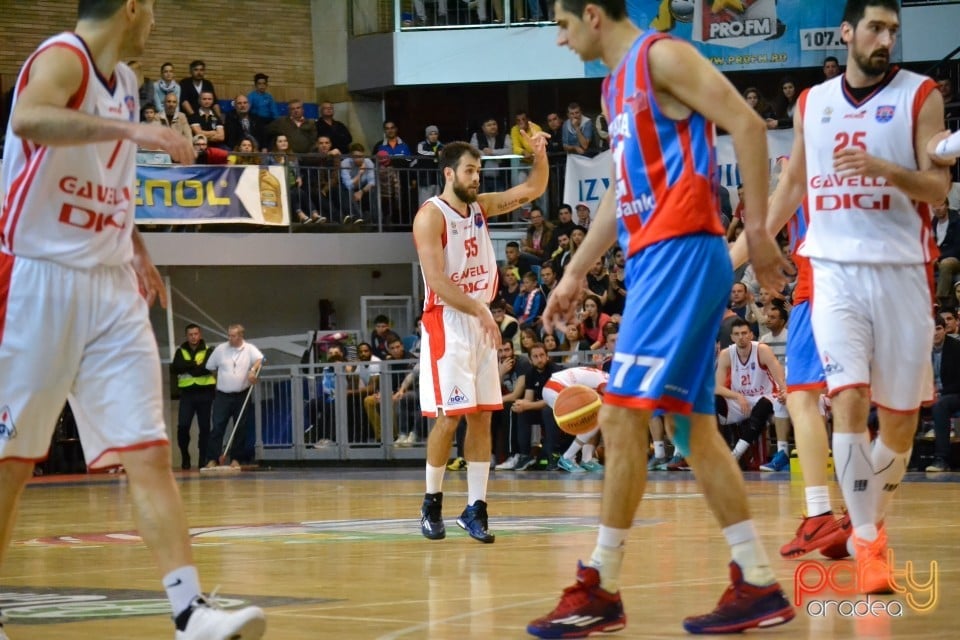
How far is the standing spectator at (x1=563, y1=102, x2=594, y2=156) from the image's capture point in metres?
25.5

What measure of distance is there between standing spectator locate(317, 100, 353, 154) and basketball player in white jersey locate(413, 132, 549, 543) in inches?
706

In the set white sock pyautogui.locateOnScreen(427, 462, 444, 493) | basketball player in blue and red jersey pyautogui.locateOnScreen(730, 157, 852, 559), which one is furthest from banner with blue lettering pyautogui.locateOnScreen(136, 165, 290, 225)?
basketball player in blue and red jersey pyautogui.locateOnScreen(730, 157, 852, 559)

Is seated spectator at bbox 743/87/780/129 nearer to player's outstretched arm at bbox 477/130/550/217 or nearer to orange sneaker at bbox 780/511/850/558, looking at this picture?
player's outstretched arm at bbox 477/130/550/217

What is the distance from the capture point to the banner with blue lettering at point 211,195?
78.7 ft

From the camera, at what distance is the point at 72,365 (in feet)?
16.1

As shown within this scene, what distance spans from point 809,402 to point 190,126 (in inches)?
740

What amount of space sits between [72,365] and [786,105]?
72.8ft

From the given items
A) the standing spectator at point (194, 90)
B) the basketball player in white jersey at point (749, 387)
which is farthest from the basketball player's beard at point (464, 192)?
the standing spectator at point (194, 90)

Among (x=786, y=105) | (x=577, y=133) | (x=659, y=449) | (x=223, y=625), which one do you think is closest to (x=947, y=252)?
(x=659, y=449)

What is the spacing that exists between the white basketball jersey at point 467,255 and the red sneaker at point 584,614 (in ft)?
15.1

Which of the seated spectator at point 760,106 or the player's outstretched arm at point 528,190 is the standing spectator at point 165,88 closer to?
the seated spectator at point 760,106

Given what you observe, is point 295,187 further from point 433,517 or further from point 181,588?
point 181,588

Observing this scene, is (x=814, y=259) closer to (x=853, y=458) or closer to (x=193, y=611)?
(x=853, y=458)

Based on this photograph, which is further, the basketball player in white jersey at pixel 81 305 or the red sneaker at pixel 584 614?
the red sneaker at pixel 584 614
